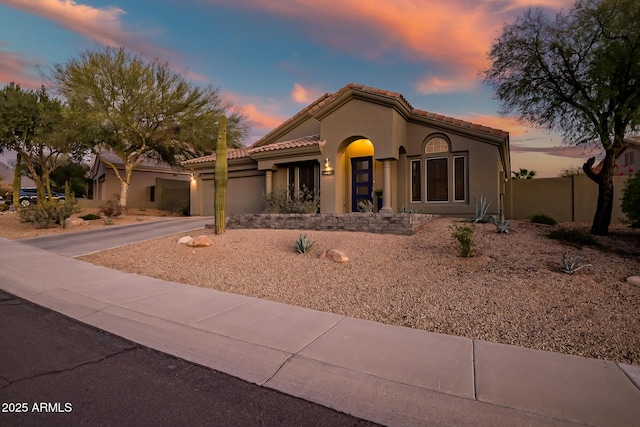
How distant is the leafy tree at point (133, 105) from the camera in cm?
2062

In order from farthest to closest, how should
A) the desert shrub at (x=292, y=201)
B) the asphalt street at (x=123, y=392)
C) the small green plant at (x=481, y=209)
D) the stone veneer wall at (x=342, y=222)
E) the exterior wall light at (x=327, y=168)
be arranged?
1. the exterior wall light at (x=327, y=168)
2. the desert shrub at (x=292, y=201)
3. the small green plant at (x=481, y=209)
4. the stone veneer wall at (x=342, y=222)
5. the asphalt street at (x=123, y=392)

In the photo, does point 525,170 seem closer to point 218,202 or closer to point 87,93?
point 218,202

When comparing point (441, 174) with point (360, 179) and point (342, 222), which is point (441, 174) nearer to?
point (360, 179)

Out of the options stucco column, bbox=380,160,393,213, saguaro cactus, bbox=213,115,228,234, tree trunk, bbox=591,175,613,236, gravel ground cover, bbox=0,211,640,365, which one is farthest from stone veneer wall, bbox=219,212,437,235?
tree trunk, bbox=591,175,613,236

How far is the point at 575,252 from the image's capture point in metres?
7.83

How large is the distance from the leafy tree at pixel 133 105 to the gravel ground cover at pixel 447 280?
14.0 metres

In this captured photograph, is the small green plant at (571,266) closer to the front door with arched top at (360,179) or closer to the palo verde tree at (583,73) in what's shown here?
the palo verde tree at (583,73)

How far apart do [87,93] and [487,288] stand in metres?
23.3

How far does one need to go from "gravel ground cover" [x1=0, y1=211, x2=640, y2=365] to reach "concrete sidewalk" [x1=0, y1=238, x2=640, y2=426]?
48 cm

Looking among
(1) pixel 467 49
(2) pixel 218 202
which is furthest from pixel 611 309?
(1) pixel 467 49

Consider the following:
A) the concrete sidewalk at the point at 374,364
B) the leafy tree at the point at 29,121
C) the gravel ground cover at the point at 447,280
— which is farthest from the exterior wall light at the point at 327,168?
the leafy tree at the point at 29,121

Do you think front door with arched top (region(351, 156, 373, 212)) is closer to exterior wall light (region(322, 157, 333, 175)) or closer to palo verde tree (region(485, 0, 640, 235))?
exterior wall light (region(322, 157, 333, 175))

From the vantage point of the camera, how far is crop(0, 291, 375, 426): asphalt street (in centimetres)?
286

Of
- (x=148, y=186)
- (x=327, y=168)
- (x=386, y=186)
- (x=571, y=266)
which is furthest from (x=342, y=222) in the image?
(x=148, y=186)
